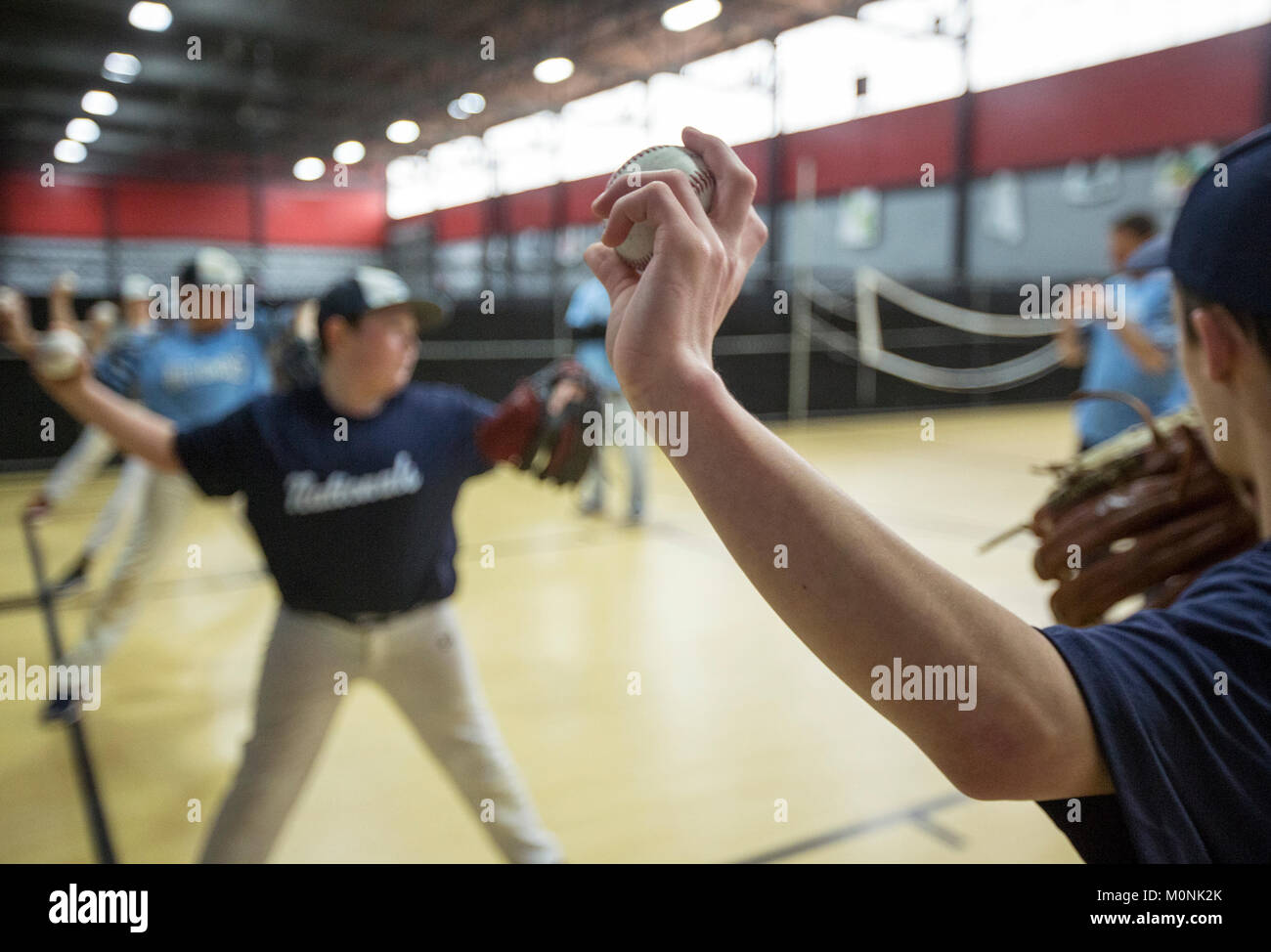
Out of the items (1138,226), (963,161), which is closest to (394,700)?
(1138,226)

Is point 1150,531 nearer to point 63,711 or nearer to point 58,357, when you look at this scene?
point 58,357

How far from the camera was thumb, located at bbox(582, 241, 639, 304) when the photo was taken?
2.53 feet

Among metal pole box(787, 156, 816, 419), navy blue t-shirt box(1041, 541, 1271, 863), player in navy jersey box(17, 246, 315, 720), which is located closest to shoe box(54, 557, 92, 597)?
player in navy jersey box(17, 246, 315, 720)

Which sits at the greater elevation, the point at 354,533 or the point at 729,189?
the point at 729,189

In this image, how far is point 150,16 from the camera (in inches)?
568

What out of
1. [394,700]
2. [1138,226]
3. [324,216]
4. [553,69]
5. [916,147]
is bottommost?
[394,700]

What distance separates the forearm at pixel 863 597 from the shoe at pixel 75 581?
5.54m

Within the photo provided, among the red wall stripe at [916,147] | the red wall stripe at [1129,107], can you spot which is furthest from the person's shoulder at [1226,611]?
the red wall stripe at [916,147]

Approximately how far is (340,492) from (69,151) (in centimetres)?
2774

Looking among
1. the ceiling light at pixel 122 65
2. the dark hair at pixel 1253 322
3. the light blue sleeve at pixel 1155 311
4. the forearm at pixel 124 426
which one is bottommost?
the forearm at pixel 124 426

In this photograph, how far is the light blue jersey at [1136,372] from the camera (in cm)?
368

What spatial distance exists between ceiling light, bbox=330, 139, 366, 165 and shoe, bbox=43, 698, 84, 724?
2340 centimetres

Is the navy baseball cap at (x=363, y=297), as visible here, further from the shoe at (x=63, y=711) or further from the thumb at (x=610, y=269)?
the shoe at (x=63, y=711)
